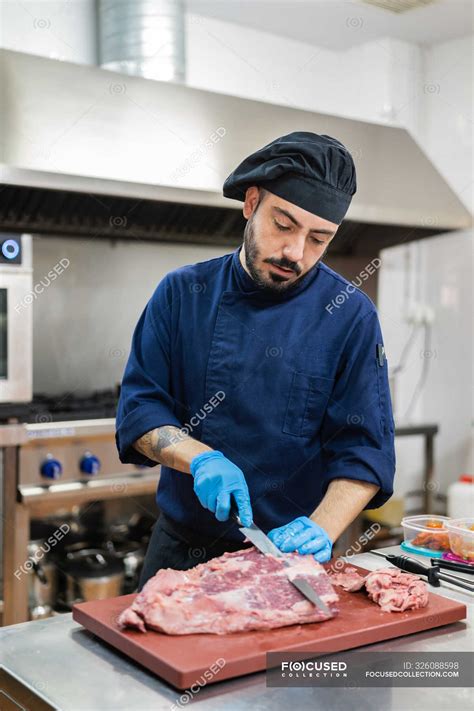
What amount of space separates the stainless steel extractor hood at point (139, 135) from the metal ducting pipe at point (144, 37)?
0.71 ft

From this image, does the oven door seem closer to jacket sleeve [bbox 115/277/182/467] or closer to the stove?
the stove

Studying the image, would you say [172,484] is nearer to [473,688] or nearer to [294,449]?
[294,449]

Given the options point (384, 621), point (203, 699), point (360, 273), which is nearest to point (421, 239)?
point (360, 273)

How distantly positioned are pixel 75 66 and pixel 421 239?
6.82 ft

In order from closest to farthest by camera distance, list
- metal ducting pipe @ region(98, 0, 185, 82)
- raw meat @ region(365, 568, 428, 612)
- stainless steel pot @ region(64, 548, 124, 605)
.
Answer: raw meat @ region(365, 568, 428, 612) → stainless steel pot @ region(64, 548, 124, 605) → metal ducting pipe @ region(98, 0, 185, 82)

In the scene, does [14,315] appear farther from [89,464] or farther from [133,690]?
[133,690]

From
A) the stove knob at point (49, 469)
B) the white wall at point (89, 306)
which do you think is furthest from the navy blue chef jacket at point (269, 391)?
the white wall at point (89, 306)

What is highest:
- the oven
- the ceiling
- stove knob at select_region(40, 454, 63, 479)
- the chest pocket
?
the ceiling

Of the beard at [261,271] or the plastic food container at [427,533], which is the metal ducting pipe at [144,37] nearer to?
the beard at [261,271]

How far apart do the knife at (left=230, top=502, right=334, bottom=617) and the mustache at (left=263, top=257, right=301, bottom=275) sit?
1.72 ft

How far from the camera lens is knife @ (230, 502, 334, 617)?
52.3 inches

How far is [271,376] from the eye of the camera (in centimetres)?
176

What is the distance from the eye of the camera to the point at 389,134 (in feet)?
13.0

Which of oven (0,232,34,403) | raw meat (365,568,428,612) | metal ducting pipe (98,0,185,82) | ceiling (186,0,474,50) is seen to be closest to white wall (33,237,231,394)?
oven (0,232,34,403)
